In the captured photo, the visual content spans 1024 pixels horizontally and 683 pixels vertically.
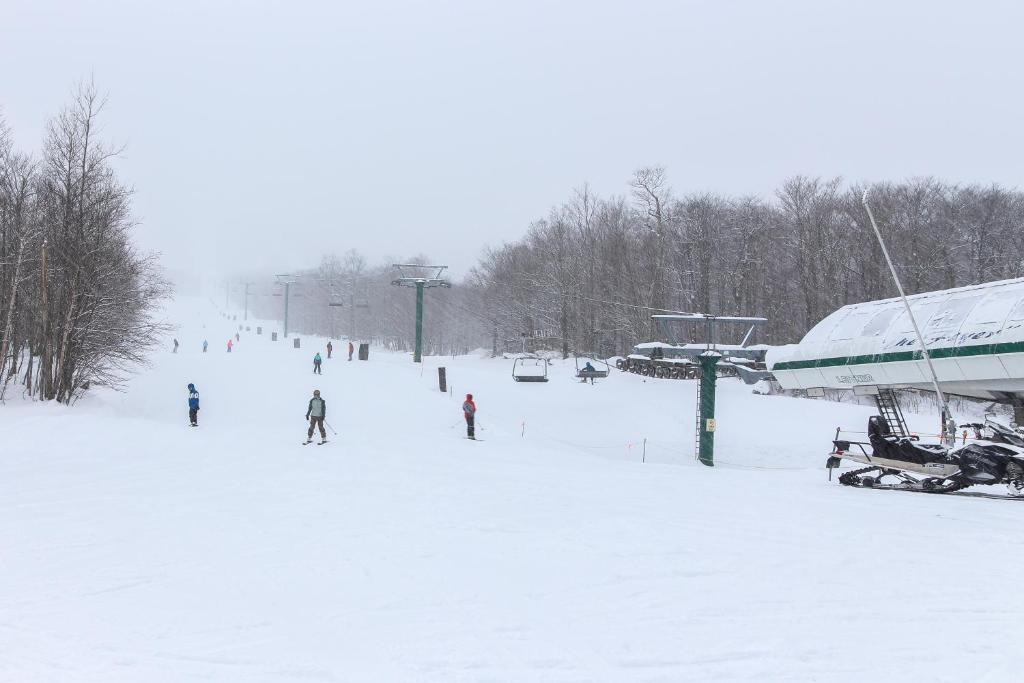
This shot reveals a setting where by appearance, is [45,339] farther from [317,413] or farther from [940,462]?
[940,462]

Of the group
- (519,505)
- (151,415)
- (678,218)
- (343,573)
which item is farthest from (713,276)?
(343,573)

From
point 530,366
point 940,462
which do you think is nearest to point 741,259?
point 530,366

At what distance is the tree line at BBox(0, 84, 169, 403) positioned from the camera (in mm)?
23906

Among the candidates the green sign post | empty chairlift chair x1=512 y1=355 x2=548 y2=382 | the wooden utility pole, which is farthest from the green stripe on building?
the wooden utility pole

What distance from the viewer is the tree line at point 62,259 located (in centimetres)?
2391

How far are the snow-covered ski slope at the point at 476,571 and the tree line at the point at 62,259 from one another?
9.09m

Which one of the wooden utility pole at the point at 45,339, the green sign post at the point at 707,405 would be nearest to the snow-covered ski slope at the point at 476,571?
the green sign post at the point at 707,405

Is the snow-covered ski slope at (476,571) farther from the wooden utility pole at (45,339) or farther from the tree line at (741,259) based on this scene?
the tree line at (741,259)

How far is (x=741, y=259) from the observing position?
197 ft

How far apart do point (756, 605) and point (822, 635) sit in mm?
788

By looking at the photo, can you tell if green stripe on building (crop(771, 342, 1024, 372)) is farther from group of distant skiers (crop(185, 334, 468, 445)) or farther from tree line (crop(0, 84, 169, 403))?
tree line (crop(0, 84, 169, 403))

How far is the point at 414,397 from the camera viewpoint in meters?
29.9

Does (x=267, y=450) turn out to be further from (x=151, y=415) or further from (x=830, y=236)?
(x=830, y=236)

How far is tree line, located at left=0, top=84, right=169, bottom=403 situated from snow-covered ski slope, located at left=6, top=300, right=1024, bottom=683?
9.09m
